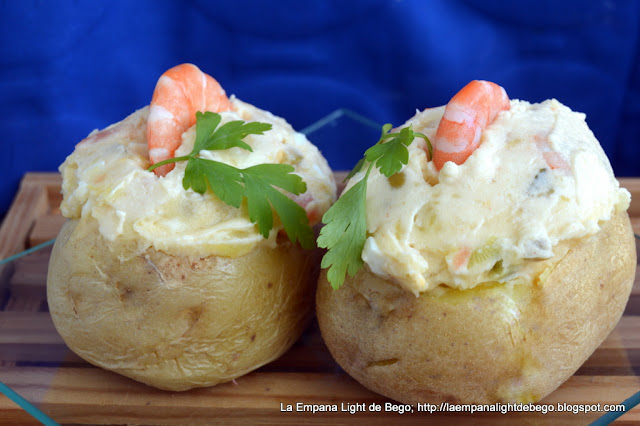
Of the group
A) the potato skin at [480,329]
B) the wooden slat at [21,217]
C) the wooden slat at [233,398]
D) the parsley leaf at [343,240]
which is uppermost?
the parsley leaf at [343,240]

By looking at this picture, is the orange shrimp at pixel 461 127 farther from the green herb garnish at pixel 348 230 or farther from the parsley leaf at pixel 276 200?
the parsley leaf at pixel 276 200

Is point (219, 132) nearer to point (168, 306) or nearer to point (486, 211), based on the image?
point (168, 306)

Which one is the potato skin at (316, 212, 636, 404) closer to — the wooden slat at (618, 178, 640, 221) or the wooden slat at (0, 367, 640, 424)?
the wooden slat at (0, 367, 640, 424)

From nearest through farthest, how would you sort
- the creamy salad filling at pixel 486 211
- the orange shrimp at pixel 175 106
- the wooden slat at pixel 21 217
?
the creamy salad filling at pixel 486 211, the orange shrimp at pixel 175 106, the wooden slat at pixel 21 217

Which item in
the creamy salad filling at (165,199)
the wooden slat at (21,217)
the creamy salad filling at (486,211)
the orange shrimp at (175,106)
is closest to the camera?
the creamy salad filling at (486,211)

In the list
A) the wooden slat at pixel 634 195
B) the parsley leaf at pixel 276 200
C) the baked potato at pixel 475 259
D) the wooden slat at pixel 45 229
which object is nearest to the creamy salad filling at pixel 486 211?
the baked potato at pixel 475 259
